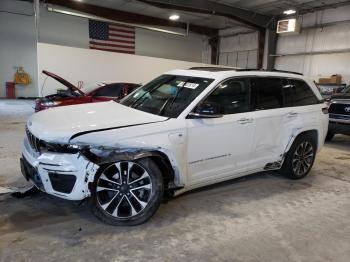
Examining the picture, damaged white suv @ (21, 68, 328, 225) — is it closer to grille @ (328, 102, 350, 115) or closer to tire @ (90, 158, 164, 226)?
tire @ (90, 158, 164, 226)

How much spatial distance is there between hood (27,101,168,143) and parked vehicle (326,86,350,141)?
5.62m

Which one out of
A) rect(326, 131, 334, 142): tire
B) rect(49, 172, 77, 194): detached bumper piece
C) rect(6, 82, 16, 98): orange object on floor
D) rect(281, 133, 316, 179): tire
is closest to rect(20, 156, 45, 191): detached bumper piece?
rect(49, 172, 77, 194): detached bumper piece

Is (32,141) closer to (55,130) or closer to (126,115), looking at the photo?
(55,130)

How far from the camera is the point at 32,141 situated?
3004 mm

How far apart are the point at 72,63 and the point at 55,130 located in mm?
10354

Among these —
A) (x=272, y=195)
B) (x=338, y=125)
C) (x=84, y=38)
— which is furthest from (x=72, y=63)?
(x=272, y=195)

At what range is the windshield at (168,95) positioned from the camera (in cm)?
330

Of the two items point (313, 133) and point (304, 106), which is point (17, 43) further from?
point (313, 133)

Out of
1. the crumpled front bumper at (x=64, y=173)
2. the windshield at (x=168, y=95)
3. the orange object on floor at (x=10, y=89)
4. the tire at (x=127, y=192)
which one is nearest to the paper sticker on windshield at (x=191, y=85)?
the windshield at (x=168, y=95)

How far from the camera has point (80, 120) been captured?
2.96 metres

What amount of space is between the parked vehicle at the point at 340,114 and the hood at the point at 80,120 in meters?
5.62

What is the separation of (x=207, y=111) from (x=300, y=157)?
2097mm

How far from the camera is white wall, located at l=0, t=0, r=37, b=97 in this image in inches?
585

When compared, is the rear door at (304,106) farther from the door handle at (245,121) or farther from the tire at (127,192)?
the tire at (127,192)
